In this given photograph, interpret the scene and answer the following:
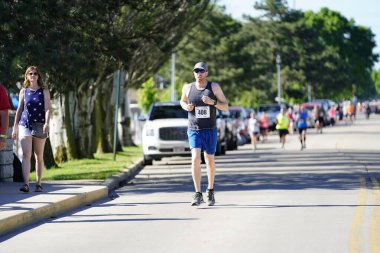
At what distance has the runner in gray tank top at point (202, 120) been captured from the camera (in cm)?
1622

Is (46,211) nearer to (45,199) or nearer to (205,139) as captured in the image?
(45,199)

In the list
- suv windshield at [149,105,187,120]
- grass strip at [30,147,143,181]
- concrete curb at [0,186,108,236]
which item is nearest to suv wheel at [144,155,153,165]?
grass strip at [30,147,143,181]

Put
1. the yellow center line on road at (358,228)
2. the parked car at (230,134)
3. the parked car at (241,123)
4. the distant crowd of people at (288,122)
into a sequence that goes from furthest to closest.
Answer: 1. the parked car at (241,123)
2. the parked car at (230,134)
3. the distant crowd of people at (288,122)
4. the yellow center line on road at (358,228)

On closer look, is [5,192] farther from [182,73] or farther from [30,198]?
[182,73]

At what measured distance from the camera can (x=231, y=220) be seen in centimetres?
1420

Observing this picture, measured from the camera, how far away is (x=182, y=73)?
3799 inches

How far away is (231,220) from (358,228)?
1.90 metres

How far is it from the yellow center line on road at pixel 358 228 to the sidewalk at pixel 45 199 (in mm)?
4164

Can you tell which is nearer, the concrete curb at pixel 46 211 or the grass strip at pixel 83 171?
the concrete curb at pixel 46 211

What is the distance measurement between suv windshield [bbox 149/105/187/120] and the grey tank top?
1691 centimetres

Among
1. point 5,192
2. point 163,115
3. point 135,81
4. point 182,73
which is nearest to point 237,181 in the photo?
point 5,192

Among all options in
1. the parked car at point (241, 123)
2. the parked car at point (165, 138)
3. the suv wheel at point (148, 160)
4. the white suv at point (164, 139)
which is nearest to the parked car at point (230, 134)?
the parked car at point (165, 138)

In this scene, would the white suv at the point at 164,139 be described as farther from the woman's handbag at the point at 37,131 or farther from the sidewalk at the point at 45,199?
the woman's handbag at the point at 37,131

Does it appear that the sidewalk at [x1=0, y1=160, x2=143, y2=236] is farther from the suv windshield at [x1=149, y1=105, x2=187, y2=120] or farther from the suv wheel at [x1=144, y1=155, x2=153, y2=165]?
the suv windshield at [x1=149, y1=105, x2=187, y2=120]
